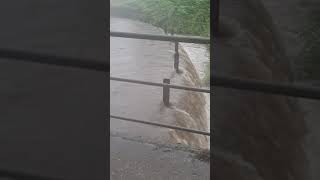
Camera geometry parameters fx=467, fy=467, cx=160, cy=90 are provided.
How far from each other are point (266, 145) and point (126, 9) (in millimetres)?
257

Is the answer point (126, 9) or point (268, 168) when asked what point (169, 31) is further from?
point (268, 168)

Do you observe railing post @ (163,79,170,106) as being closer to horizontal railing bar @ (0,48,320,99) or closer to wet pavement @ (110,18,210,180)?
wet pavement @ (110,18,210,180)

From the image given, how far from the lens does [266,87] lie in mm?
494

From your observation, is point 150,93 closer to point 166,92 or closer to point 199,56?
point 166,92
